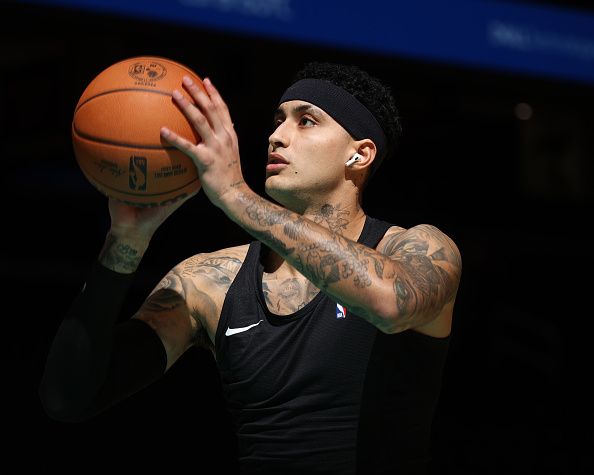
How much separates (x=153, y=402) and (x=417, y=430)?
3167mm

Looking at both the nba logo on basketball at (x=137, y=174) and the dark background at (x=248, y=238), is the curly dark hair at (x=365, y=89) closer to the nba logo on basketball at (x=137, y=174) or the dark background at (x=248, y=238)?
the nba logo on basketball at (x=137, y=174)

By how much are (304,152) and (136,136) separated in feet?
2.02

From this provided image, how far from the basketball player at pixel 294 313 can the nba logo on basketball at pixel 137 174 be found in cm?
11

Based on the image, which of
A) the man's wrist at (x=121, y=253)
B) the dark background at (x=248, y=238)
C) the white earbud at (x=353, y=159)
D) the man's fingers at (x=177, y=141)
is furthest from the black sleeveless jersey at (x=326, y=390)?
the dark background at (x=248, y=238)

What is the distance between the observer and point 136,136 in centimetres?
268

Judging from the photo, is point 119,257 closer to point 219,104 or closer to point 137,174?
point 137,174

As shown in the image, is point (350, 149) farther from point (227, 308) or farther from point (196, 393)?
point (196, 393)

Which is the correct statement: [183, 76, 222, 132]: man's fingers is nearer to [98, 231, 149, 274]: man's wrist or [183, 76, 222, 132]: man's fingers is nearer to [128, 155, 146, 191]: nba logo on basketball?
[128, 155, 146, 191]: nba logo on basketball

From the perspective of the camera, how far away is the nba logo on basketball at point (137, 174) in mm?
2680

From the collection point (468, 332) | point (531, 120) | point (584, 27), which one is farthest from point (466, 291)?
point (531, 120)

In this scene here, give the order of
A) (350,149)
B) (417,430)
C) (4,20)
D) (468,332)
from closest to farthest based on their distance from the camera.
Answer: (417,430) → (350,149) → (4,20) → (468,332)

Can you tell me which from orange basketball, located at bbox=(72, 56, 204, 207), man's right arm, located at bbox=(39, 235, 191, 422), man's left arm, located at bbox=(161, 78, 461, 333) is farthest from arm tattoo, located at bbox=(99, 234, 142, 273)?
man's left arm, located at bbox=(161, 78, 461, 333)

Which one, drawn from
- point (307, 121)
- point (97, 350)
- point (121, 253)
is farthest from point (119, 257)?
point (307, 121)

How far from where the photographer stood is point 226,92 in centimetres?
696
